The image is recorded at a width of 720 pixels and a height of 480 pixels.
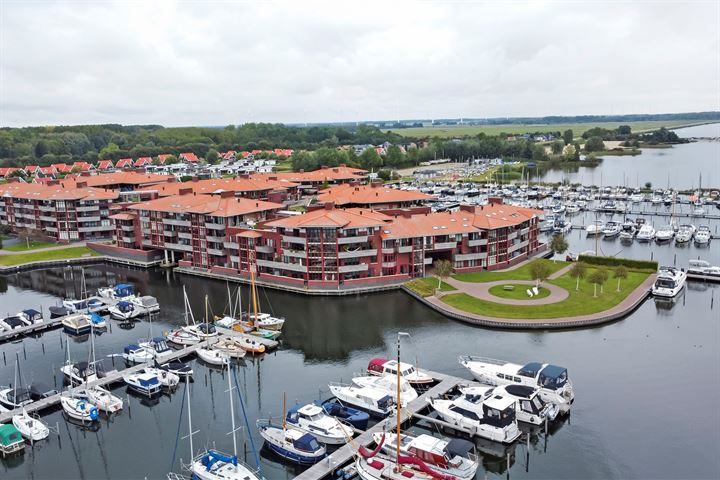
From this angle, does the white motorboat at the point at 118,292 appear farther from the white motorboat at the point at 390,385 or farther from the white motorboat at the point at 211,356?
the white motorboat at the point at 390,385

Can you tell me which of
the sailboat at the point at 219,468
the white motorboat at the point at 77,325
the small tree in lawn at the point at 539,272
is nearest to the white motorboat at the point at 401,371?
the sailboat at the point at 219,468

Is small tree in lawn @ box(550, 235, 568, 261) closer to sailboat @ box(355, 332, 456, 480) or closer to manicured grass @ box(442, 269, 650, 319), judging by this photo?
manicured grass @ box(442, 269, 650, 319)

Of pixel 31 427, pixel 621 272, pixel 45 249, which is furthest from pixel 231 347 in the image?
pixel 45 249

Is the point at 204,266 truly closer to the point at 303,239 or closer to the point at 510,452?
the point at 303,239

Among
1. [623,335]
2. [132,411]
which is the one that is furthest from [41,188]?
[623,335]

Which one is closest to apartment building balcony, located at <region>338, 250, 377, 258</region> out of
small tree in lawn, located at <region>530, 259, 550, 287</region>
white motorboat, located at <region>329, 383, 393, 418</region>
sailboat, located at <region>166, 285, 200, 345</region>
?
small tree in lawn, located at <region>530, 259, 550, 287</region>
